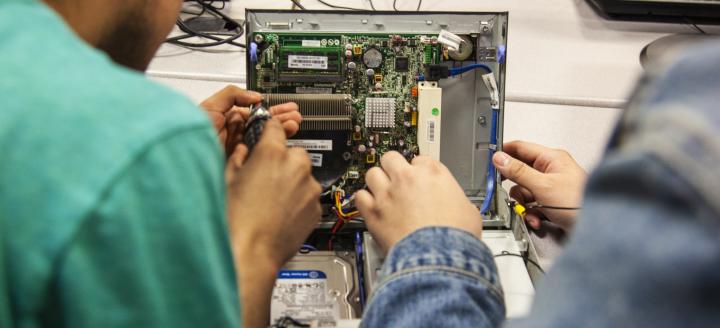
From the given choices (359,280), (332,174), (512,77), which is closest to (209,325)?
(359,280)

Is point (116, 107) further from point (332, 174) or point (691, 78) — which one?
point (332, 174)

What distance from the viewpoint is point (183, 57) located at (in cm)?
192

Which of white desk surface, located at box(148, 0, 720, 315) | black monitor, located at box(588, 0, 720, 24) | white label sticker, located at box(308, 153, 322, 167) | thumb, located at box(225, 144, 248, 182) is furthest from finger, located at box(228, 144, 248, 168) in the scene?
black monitor, located at box(588, 0, 720, 24)

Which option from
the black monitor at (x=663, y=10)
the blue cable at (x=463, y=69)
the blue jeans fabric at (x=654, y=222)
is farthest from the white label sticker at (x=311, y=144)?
the black monitor at (x=663, y=10)

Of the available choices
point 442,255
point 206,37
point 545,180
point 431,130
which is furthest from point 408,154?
point 206,37

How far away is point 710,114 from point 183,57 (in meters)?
1.84

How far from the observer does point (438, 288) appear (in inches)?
25.1

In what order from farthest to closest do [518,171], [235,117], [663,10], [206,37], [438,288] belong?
1. [663,10]
2. [206,37]
3. [518,171]
4. [235,117]
5. [438,288]

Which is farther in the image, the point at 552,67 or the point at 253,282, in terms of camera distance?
the point at 552,67

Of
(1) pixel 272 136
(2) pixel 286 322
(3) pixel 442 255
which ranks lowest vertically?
(2) pixel 286 322

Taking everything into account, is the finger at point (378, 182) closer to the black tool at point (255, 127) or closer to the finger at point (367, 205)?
the finger at point (367, 205)

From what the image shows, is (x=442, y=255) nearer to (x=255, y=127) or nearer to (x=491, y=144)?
(x=255, y=127)

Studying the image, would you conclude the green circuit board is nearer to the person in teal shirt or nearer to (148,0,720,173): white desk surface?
(148,0,720,173): white desk surface

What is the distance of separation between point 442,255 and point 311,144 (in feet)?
2.03
